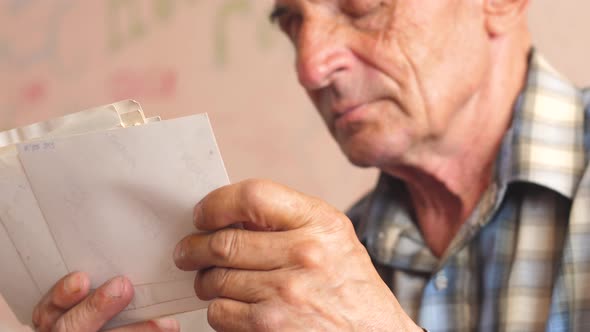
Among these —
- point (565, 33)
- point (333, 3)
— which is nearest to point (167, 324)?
point (333, 3)

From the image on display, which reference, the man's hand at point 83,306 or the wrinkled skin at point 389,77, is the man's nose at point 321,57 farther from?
the man's hand at point 83,306

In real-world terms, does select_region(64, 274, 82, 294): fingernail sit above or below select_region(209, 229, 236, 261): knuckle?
below

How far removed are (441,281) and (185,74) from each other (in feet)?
2.78

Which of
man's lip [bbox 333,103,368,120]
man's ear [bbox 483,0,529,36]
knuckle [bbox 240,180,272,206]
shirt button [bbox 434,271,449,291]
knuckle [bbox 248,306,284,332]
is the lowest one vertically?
shirt button [bbox 434,271,449,291]

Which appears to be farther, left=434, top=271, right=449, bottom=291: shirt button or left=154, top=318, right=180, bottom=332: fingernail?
left=434, top=271, right=449, bottom=291: shirt button

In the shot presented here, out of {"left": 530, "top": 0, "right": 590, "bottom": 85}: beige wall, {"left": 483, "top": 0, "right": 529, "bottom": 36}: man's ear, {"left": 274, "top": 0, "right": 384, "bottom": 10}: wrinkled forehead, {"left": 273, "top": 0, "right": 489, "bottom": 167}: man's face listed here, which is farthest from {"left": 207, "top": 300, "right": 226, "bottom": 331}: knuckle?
{"left": 530, "top": 0, "right": 590, "bottom": 85}: beige wall

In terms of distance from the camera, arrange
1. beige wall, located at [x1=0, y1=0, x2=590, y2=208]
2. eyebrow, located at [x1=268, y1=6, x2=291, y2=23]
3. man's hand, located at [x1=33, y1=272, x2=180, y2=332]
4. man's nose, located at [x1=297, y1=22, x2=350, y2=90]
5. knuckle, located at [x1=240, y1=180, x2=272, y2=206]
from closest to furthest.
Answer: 1. knuckle, located at [x1=240, y1=180, x2=272, y2=206]
2. man's hand, located at [x1=33, y1=272, x2=180, y2=332]
3. man's nose, located at [x1=297, y1=22, x2=350, y2=90]
4. eyebrow, located at [x1=268, y1=6, x2=291, y2=23]
5. beige wall, located at [x1=0, y1=0, x2=590, y2=208]

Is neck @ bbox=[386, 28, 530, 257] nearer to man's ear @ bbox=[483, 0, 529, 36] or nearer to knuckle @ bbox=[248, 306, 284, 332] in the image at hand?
man's ear @ bbox=[483, 0, 529, 36]

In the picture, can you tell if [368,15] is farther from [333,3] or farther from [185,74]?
[185,74]

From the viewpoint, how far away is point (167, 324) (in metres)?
0.80

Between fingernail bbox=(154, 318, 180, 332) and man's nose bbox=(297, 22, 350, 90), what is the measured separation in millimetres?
414

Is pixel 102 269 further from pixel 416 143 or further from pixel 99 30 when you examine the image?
pixel 99 30

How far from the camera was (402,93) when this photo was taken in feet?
3.42

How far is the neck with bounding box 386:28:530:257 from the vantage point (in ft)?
3.67
